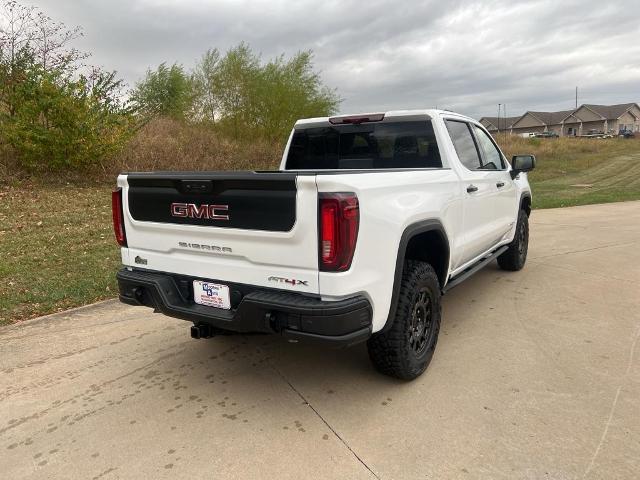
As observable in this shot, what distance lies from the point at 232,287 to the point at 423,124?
220 cm

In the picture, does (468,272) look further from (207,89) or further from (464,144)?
(207,89)

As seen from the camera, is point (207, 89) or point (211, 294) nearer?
point (211, 294)

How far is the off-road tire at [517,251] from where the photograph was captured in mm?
5785

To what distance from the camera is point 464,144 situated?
172 inches

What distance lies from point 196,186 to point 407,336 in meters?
1.61

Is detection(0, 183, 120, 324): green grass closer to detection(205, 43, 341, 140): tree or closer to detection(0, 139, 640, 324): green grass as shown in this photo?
detection(0, 139, 640, 324): green grass

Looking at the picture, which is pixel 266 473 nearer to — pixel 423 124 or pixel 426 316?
pixel 426 316

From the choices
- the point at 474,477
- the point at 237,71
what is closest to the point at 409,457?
the point at 474,477

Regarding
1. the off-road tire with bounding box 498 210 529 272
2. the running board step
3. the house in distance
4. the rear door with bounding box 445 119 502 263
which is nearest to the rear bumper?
the running board step

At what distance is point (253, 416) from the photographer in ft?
9.35

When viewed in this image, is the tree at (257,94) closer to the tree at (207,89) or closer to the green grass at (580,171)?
the tree at (207,89)

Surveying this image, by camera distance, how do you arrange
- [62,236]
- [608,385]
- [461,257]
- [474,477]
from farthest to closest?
[62,236]
[461,257]
[608,385]
[474,477]

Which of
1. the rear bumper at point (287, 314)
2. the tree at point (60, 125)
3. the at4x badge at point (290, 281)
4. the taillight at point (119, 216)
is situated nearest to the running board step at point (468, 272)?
the rear bumper at point (287, 314)

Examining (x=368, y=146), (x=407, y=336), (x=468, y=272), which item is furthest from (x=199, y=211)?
(x=468, y=272)
